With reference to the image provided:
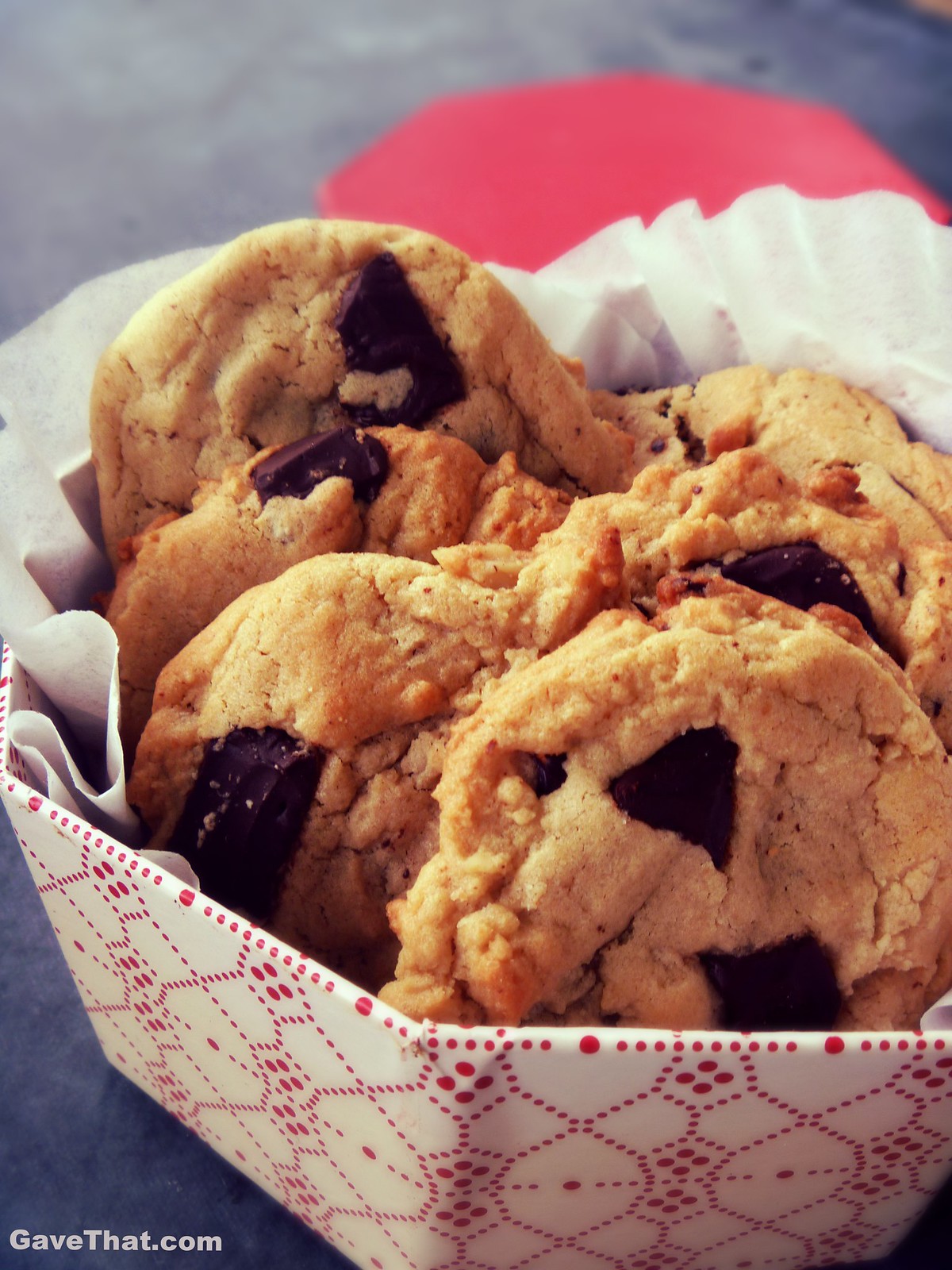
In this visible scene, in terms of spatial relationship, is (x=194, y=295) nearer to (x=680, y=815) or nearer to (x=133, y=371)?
(x=133, y=371)

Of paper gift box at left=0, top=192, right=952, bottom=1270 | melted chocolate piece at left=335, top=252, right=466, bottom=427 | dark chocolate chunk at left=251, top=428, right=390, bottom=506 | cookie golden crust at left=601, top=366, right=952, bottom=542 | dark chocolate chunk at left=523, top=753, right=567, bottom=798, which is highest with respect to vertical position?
melted chocolate piece at left=335, top=252, right=466, bottom=427

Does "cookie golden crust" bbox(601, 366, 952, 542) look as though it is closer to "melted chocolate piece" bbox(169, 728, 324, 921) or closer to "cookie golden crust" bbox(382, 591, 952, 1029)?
"cookie golden crust" bbox(382, 591, 952, 1029)

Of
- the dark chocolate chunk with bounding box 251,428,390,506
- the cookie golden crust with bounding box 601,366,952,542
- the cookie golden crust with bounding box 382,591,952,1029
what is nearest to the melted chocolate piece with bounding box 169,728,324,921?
the cookie golden crust with bounding box 382,591,952,1029

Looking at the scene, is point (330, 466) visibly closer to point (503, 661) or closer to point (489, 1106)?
point (503, 661)

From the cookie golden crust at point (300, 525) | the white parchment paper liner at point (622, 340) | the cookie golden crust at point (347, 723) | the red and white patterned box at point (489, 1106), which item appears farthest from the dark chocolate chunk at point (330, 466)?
the red and white patterned box at point (489, 1106)

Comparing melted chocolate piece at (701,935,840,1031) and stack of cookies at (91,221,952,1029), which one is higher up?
stack of cookies at (91,221,952,1029)

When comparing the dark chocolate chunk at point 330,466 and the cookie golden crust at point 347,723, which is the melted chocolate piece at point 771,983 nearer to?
the cookie golden crust at point 347,723

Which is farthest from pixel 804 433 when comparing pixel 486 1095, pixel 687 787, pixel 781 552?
pixel 486 1095
